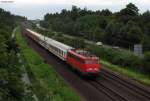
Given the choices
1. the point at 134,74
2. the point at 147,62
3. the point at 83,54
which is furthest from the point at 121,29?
the point at 83,54

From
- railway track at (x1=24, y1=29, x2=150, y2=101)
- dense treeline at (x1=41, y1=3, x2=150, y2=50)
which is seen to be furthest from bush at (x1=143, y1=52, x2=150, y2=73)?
dense treeline at (x1=41, y1=3, x2=150, y2=50)

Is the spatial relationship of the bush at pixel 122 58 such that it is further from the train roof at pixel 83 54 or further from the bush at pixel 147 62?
the train roof at pixel 83 54

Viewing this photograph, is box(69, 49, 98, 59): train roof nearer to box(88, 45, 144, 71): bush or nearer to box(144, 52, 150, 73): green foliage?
box(144, 52, 150, 73): green foliage

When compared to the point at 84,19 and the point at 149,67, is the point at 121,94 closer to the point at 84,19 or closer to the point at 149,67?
the point at 149,67

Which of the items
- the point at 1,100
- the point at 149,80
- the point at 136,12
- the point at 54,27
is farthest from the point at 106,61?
the point at 54,27

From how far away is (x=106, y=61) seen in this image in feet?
200

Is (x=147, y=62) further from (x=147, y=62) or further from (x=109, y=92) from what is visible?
(x=109, y=92)

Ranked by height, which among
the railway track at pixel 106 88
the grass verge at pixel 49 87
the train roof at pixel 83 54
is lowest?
the railway track at pixel 106 88

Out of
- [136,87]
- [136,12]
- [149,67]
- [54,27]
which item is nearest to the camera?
[136,87]

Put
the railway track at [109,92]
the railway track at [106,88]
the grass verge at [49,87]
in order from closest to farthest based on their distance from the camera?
the grass verge at [49,87] < the railway track at [109,92] < the railway track at [106,88]

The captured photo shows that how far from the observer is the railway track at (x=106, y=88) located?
3334cm

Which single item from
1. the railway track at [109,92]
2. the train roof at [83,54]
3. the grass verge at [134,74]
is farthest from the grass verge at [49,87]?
the grass verge at [134,74]

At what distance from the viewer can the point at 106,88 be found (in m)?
37.8

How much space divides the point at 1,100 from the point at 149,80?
26.4m
